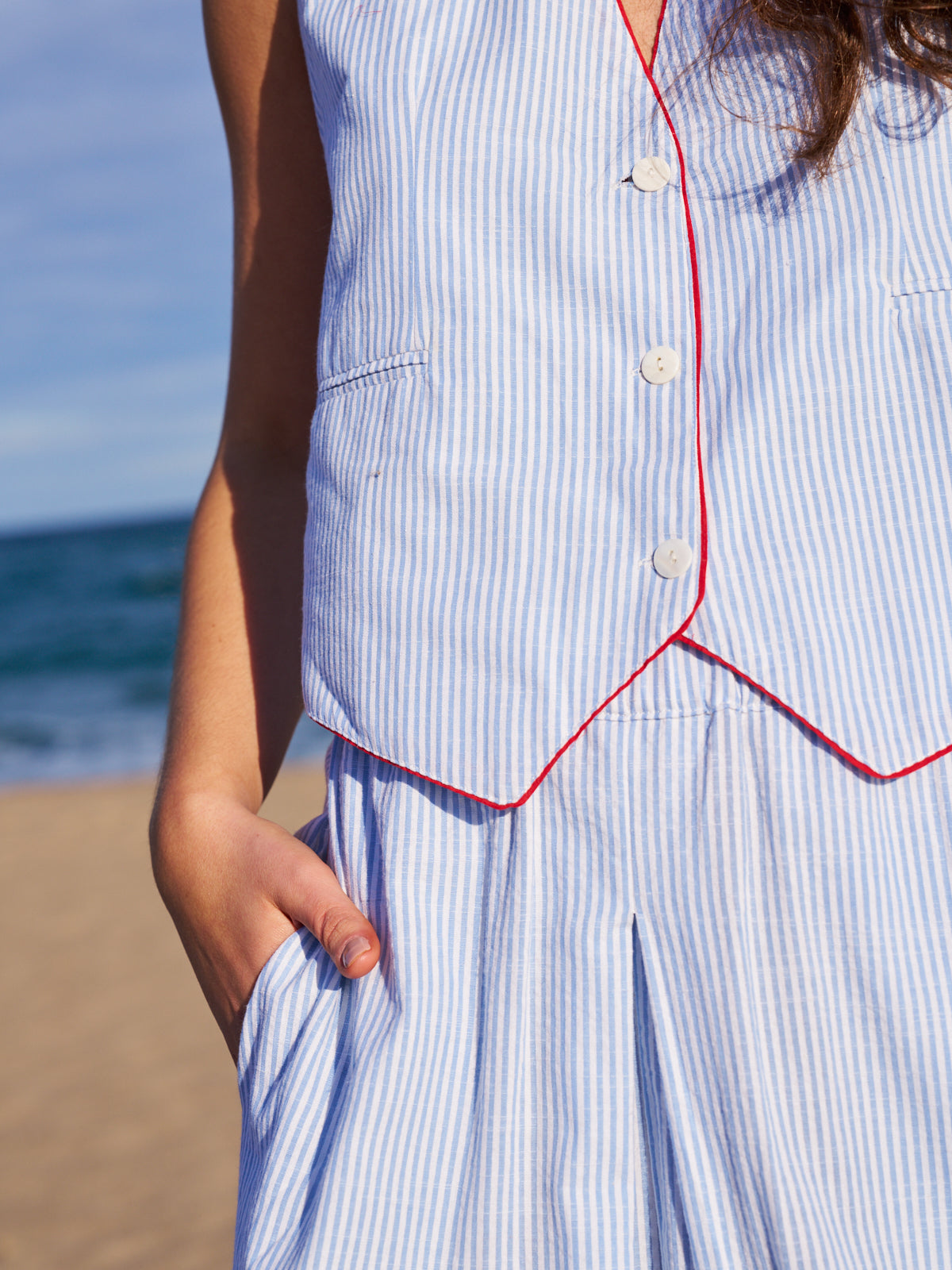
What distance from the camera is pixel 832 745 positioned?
0.65 metres

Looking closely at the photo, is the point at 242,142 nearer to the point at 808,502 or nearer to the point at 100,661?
the point at 808,502

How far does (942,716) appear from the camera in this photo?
0.64 m

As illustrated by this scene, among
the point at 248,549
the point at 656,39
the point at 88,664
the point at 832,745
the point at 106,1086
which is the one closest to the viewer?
the point at 832,745

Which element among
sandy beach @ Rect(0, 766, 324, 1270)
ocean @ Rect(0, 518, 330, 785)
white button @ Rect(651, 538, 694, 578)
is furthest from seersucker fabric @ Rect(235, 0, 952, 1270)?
sandy beach @ Rect(0, 766, 324, 1270)

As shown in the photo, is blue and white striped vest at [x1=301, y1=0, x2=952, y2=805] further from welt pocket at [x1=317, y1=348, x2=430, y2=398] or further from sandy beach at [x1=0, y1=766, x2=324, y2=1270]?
sandy beach at [x1=0, y1=766, x2=324, y2=1270]

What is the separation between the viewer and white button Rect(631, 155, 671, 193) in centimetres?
72

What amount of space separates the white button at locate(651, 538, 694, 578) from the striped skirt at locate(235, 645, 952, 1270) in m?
0.05

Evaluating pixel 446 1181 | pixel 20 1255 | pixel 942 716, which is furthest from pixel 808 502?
pixel 20 1255

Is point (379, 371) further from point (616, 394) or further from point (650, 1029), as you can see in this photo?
point (650, 1029)

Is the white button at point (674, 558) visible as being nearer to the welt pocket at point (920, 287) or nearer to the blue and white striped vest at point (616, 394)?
the blue and white striped vest at point (616, 394)

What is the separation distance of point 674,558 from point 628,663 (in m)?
0.07

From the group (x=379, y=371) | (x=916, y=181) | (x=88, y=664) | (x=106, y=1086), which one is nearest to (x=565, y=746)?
(x=379, y=371)

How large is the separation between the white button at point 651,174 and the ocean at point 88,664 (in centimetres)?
174

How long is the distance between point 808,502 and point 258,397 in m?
0.61
